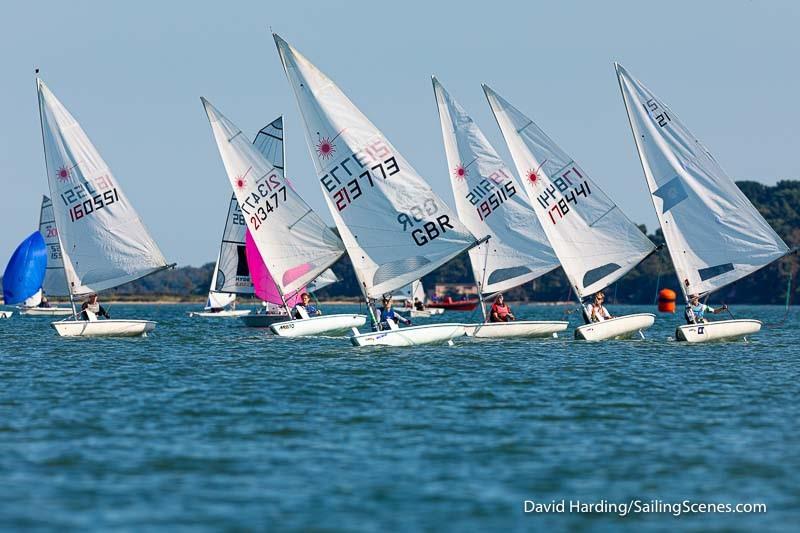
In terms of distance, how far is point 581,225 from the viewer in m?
38.9

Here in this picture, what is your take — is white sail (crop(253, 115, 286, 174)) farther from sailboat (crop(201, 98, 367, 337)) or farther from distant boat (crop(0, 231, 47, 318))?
distant boat (crop(0, 231, 47, 318))

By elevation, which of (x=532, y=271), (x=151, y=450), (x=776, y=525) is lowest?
(x=776, y=525)

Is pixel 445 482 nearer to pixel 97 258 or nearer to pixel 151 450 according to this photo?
pixel 151 450

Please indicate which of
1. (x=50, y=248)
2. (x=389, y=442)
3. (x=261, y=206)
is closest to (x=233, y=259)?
(x=261, y=206)

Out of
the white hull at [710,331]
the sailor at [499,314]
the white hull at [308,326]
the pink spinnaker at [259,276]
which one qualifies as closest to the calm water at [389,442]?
the white hull at [710,331]

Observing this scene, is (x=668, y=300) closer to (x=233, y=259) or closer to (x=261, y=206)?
(x=233, y=259)

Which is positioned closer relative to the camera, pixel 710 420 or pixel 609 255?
pixel 710 420

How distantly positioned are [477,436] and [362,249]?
61.3 feet

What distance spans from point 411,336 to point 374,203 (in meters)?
4.66

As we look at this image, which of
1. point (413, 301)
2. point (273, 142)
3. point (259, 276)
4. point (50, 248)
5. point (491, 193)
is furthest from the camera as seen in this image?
point (413, 301)

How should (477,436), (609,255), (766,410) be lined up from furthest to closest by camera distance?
(609,255), (766,410), (477,436)

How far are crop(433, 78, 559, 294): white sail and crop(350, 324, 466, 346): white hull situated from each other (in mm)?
5317

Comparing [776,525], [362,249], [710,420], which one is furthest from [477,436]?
[362,249]

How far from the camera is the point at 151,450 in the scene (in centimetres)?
1648
